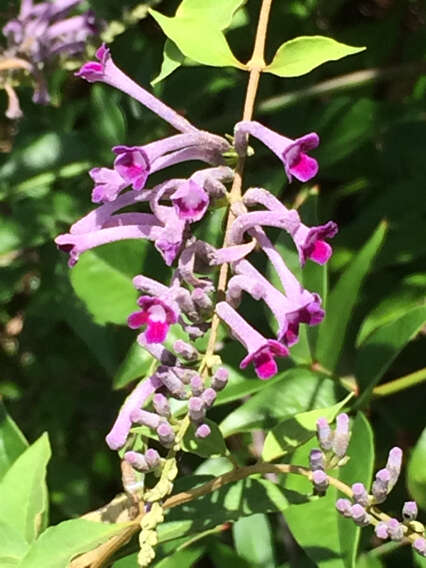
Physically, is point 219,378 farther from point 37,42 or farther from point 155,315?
point 37,42

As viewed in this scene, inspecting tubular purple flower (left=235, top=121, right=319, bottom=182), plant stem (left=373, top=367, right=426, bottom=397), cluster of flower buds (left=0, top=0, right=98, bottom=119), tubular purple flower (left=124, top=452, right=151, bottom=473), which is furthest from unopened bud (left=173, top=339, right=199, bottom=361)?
cluster of flower buds (left=0, top=0, right=98, bottom=119)

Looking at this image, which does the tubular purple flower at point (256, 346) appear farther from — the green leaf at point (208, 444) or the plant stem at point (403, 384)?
the plant stem at point (403, 384)

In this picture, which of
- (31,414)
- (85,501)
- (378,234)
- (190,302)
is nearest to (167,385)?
(190,302)

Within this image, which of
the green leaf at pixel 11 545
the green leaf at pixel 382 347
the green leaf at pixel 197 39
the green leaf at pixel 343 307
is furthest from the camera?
the green leaf at pixel 343 307

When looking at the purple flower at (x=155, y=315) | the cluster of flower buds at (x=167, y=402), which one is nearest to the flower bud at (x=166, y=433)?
the cluster of flower buds at (x=167, y=402)

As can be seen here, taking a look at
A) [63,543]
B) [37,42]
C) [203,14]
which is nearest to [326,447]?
[63,543]
